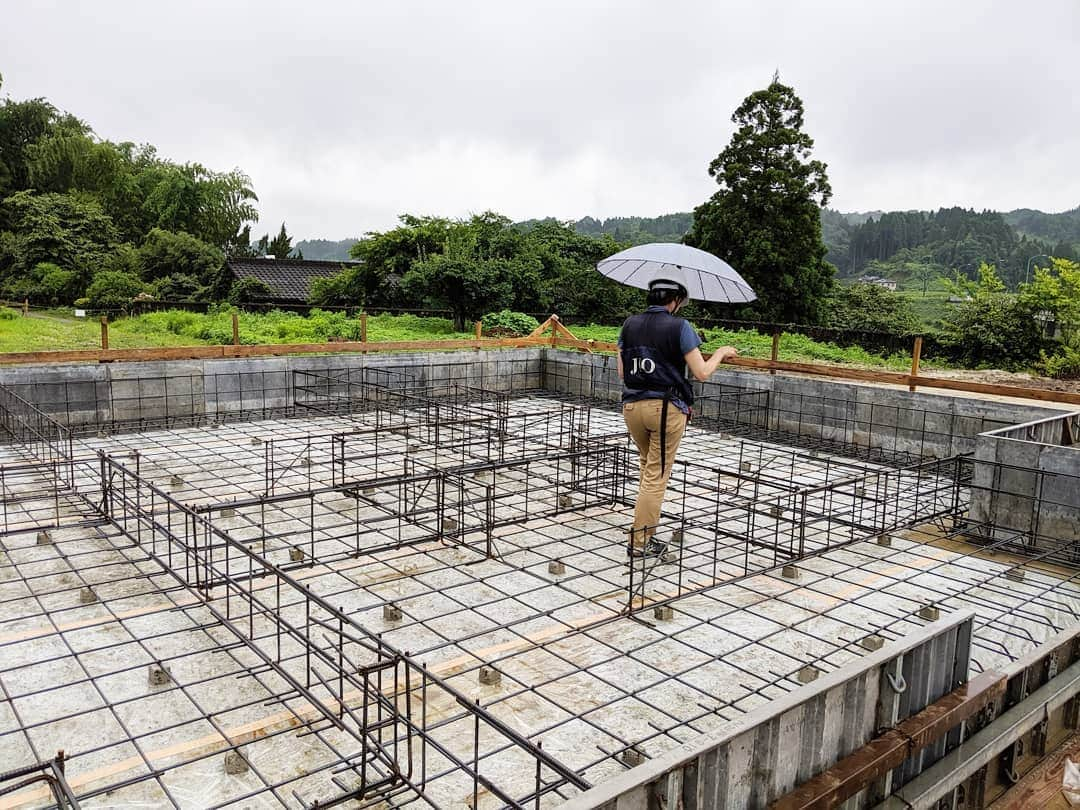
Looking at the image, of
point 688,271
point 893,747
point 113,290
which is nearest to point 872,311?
point 688,271

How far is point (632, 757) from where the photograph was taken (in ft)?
10.2

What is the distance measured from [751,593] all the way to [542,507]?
2128mm

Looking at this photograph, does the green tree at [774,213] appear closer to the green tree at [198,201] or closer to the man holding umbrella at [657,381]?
the man holding umbrella at [657,381]

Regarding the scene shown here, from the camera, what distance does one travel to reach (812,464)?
8.36 metres

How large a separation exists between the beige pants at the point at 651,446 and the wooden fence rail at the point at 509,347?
15.1 feet

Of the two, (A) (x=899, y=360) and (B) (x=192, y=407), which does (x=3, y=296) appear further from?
(A) (x=899, y=360)

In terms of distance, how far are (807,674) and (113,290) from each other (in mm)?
19624

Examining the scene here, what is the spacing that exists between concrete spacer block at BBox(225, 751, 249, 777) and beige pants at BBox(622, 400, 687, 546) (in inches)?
102

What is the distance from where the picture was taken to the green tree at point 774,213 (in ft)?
57.0

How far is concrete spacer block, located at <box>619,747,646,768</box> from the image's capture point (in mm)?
3094

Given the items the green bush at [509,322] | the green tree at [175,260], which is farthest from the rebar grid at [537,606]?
the green tree at [175,260]

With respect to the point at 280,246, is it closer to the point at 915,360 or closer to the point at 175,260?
the point at 175,260

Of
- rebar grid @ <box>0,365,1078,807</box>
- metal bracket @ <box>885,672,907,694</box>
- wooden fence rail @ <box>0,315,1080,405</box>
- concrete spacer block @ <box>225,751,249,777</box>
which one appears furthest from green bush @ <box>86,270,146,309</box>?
metal bracket @ <box>885,672,907,694</box>

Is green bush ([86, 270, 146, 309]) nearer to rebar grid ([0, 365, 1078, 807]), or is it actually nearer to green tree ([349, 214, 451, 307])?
green tree ([349, 214, 451, 307])
